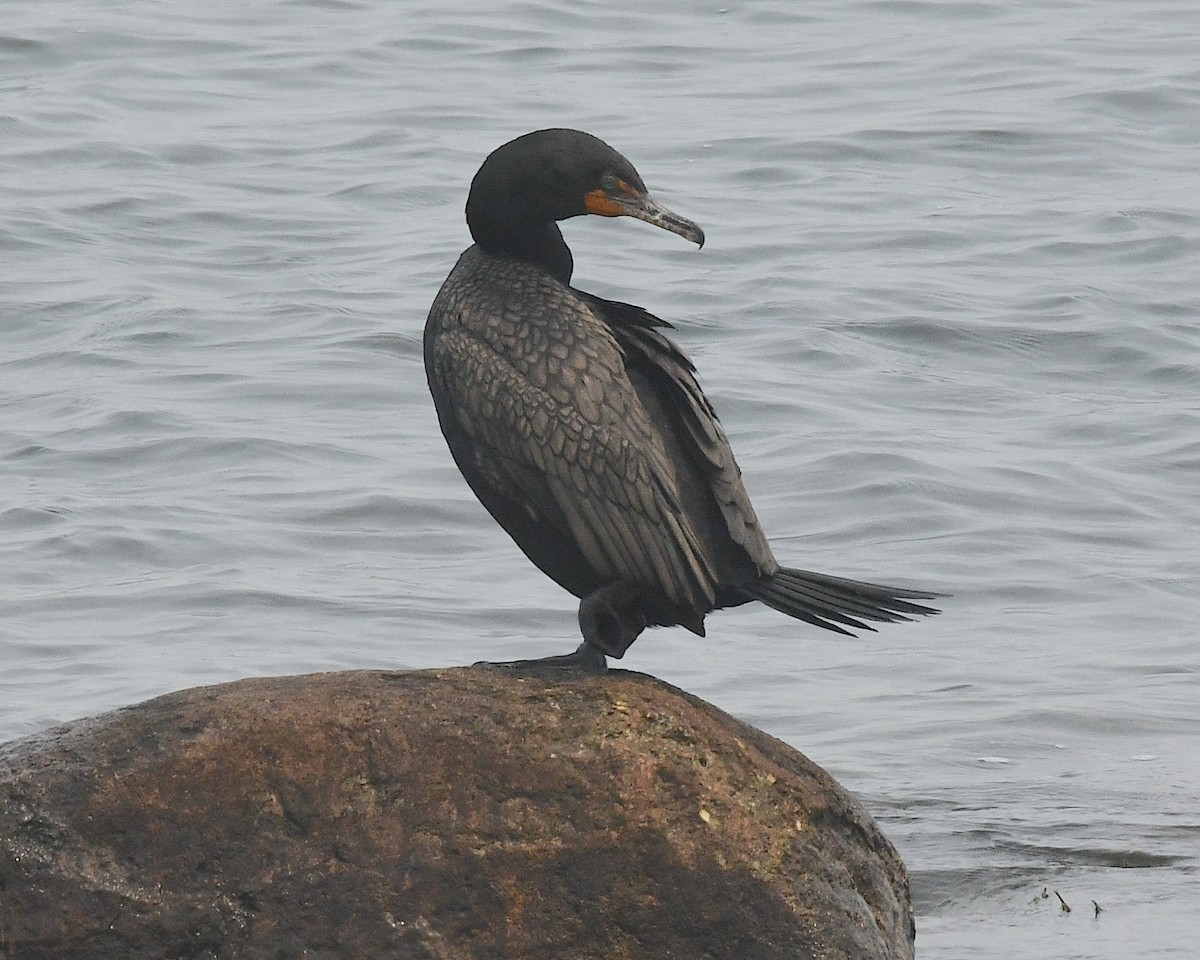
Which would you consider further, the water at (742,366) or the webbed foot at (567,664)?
the water at (742,366)

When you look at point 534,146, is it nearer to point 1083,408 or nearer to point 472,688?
point 472,688

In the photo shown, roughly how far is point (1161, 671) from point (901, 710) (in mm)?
1161

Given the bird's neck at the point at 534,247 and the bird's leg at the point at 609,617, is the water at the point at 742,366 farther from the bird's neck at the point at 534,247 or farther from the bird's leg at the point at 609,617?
the bird's neck at the point at 534,247

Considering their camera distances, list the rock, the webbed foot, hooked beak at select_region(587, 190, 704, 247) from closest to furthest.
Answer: the rock → the webbed foot → hooked beak at select_region(587, 190, 704, 247)

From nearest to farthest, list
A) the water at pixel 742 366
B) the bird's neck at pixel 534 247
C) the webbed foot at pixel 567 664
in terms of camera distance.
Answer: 1. the webbed foot at pixel 567 664
2. the bird's neck at pixel 534 247
3. the water at pixel 742 366

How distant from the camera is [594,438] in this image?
505cm

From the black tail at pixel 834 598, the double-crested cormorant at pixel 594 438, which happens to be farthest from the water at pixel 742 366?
the double-crested cormorant at pixel 594 438

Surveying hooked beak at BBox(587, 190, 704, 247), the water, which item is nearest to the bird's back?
hooked beak at BBox(587, 190, 704, 247)

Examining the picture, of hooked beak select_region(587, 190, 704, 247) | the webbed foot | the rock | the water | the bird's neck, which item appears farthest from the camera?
the water

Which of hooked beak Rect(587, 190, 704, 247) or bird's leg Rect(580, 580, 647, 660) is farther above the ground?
hooked beak Rect(587, 190, 704, 247)

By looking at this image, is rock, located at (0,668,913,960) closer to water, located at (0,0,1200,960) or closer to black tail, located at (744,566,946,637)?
black tail, located at (744,566,946,637)

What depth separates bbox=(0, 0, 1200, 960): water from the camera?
8328mm

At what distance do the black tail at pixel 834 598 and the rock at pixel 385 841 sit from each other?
0.49 m

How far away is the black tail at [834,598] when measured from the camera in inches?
198
